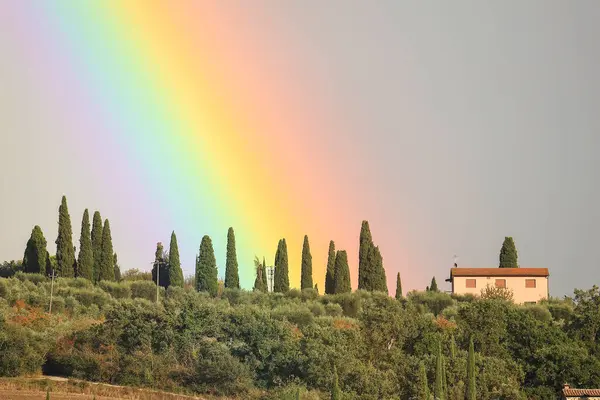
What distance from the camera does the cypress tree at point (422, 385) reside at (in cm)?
5384

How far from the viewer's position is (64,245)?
311 feet

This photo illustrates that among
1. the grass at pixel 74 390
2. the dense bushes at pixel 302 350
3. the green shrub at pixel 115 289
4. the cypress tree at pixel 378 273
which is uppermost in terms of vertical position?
the cypress tree at pixel 378 273

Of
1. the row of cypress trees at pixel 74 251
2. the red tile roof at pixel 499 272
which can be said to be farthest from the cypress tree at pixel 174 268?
the red tile roof at pixel 499 272

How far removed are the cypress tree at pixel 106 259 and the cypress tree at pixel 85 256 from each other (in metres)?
1.32

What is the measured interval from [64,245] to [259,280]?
25.9m

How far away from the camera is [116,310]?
228ft

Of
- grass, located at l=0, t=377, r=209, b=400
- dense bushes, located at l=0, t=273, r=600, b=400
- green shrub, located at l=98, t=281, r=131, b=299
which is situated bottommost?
grass, located at l=0, t=377, r=209, b=400

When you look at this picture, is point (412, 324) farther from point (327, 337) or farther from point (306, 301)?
point (306, 301)

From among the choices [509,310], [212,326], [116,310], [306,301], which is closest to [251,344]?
[212,326]

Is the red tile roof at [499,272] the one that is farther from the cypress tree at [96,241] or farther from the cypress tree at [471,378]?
the cypress tree at [471,378]

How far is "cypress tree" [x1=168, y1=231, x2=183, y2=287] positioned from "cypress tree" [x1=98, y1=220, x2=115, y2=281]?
694 centimetres

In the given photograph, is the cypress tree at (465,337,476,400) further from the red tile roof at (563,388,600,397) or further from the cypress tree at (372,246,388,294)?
the cypress tree at (372,246,388,294)

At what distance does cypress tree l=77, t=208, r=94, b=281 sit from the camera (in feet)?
310

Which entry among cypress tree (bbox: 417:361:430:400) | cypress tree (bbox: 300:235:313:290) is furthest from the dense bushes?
cypress tree (bbox: 300:235:313:290)
